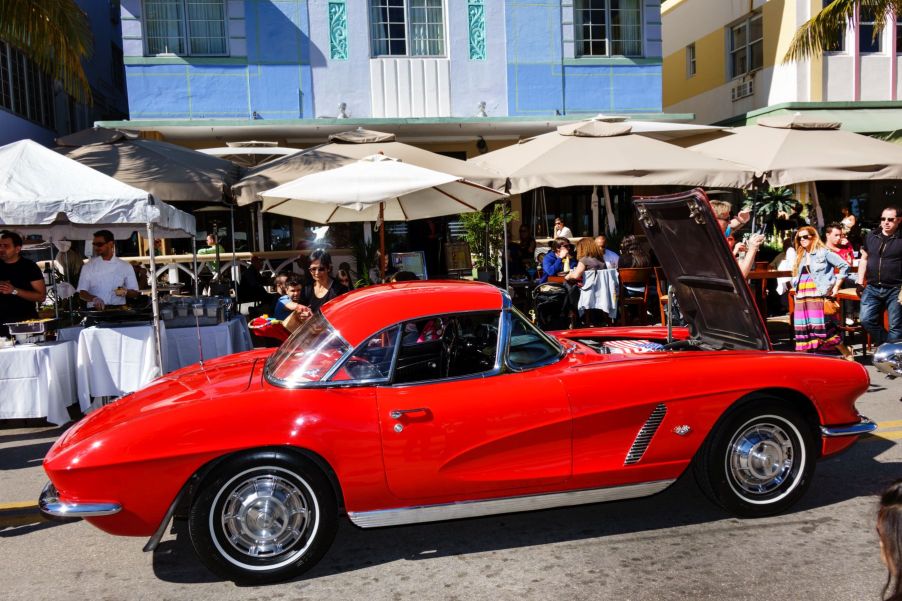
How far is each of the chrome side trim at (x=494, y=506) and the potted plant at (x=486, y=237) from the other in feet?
26.3

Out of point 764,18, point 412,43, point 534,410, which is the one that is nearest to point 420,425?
point 534,410

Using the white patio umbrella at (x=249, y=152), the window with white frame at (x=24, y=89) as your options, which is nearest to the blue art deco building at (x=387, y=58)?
the white patio umbrella at (x=249, y=152)

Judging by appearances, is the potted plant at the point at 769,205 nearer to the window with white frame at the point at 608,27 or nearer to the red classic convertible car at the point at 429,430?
the window with white frame at the point at 608,27

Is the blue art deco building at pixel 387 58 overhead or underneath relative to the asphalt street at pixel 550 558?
overhead

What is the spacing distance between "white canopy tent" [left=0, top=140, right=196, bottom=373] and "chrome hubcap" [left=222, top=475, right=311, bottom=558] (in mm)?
3606

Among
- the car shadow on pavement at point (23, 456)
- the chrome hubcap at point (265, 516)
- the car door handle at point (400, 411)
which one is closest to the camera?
the chrome hubcap at point (265, 516)

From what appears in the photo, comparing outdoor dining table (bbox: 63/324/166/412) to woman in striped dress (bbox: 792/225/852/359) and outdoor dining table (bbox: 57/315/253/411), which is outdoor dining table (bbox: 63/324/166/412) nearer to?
outdoor dining table (bbox: 57/315/253/411)

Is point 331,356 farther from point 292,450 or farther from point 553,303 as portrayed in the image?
point 553,303

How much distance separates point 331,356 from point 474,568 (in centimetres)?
133

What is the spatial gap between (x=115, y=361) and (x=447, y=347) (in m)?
4.22

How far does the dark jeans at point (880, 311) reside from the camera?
8.41 metres

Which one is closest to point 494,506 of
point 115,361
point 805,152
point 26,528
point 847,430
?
point 847,430

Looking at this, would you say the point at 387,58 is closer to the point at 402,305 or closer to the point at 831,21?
the point at 831,21

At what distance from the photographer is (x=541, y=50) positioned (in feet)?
53.4
